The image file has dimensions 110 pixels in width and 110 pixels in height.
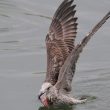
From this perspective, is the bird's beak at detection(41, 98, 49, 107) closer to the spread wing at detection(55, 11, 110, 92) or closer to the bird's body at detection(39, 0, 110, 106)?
the bird's body at detection(39, 0, 110, 106)

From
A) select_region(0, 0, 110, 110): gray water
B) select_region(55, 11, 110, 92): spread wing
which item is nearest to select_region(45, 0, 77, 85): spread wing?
select_region(55, 11, 110, 92): spread wing

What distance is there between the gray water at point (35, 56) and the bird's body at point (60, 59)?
24cm

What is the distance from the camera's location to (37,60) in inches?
495

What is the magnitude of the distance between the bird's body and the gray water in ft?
0.79

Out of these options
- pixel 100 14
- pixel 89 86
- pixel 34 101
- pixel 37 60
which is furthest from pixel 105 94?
pixel 100 14

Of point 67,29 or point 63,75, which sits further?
point 67,29

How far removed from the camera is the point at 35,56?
41.9 feet

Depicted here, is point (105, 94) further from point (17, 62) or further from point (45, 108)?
point (17, 62)

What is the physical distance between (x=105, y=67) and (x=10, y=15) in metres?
3.79

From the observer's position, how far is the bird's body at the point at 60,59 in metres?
10.4

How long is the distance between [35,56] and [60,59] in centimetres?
196

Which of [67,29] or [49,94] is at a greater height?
[67,29]

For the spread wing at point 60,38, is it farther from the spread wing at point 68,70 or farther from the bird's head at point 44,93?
the spread wing at point 68,70

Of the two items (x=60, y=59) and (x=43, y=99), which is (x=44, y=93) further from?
(x=60, y=59)
